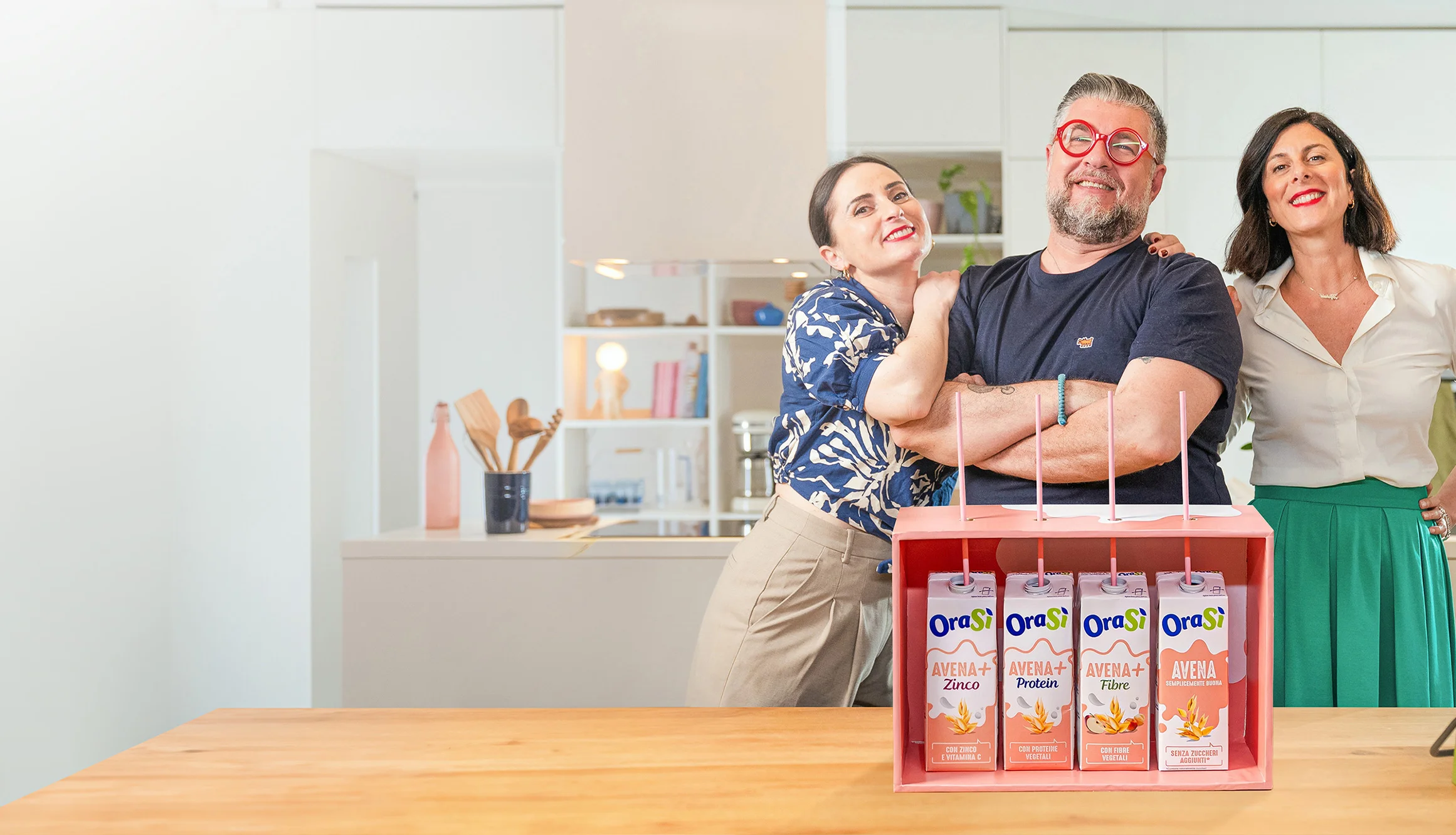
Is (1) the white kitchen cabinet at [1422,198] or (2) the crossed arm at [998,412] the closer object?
(2) the crossed arm at [998,412]

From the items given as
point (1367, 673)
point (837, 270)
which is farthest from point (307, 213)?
point (1367, 673)

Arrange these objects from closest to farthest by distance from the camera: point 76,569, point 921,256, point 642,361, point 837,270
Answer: point 921,256 < point 837,270 < point 76,569 < point 642,361

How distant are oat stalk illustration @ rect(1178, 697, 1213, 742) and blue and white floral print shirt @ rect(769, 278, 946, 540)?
57 centimetres

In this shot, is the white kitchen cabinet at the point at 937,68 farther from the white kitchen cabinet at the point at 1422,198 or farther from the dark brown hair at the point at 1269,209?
the dark brown hair at the point at 1269,209

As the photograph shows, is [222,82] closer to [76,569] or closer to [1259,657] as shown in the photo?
[76,569]

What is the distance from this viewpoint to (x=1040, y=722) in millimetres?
1040

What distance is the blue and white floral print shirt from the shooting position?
1.55 metres

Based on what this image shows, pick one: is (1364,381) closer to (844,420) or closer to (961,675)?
(844,420)

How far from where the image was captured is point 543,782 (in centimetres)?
108

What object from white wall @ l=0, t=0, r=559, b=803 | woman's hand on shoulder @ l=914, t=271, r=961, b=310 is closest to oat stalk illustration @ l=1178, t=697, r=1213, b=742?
woman's hand on shoulder @ l=914, t=271, r=961, b=310

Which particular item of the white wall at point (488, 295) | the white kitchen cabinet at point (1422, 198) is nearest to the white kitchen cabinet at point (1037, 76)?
the white kitchen cabinet at point (1422, 198)

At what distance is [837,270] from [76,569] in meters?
2.76

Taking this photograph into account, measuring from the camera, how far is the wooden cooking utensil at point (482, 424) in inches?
111

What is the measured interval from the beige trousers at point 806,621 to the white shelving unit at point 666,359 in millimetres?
2061
